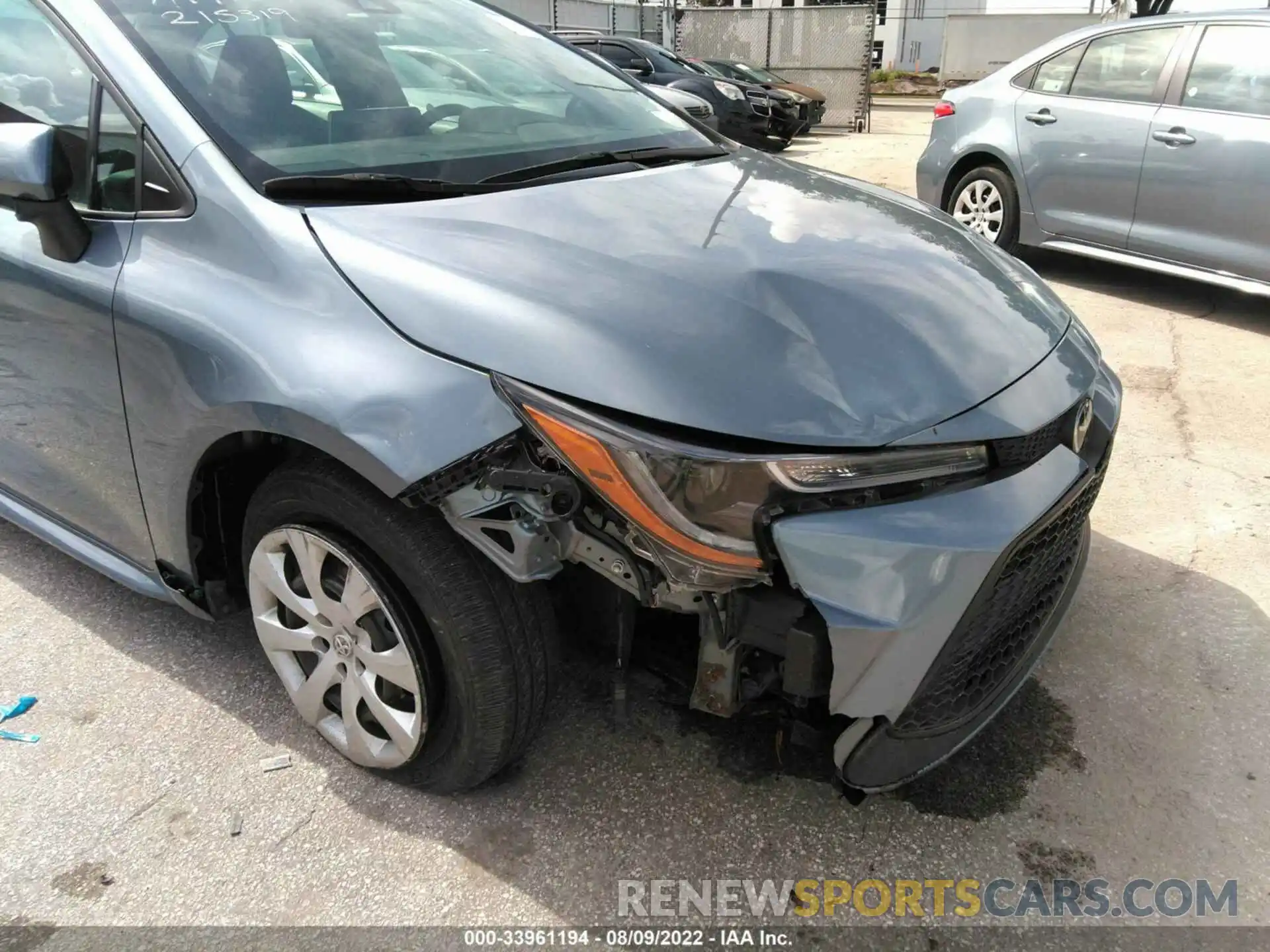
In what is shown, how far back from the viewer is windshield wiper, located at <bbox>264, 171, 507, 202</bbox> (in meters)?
1.93

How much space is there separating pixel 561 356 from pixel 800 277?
57 cm

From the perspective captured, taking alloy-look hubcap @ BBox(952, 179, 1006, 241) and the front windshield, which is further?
alloy-look hubcap @ BBox(952, 179, 1006, 241)

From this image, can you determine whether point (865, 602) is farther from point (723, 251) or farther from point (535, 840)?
point (535, 840)

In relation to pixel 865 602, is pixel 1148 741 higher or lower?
lower

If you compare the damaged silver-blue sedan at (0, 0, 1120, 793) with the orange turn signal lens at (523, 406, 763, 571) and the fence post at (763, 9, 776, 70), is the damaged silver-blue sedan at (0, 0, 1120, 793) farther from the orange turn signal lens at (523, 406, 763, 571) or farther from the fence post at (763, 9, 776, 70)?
the fence post at (763, 9, 776, 70)

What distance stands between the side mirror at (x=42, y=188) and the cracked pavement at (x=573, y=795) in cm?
114

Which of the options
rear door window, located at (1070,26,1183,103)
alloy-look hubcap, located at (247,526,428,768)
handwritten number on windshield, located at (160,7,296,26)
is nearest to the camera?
alloy-look hubcap, located at (247,526,428,768)

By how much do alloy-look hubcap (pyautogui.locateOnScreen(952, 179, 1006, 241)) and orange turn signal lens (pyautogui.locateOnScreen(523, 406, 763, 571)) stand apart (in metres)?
5.34

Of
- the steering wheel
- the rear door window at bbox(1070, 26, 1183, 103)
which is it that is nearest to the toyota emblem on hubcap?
the steering wheel

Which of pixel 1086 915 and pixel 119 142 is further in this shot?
pixel 119 142

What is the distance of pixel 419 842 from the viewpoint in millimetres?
2020

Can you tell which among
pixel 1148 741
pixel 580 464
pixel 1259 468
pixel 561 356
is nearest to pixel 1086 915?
pixel 1148 741

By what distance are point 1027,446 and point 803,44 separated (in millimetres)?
17756

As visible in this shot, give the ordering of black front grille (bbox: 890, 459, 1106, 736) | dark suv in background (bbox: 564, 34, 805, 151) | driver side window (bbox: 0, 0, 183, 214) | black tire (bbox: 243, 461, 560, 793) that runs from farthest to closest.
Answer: dark suv in background (bbox: 564, 34, 805, 151) → driver side window (bbox: 0, 0, 183, 214) → black tire (bbox: 243, 461, 560, 793) → black front grille (bbox: 890, 459, 1106, 736)
